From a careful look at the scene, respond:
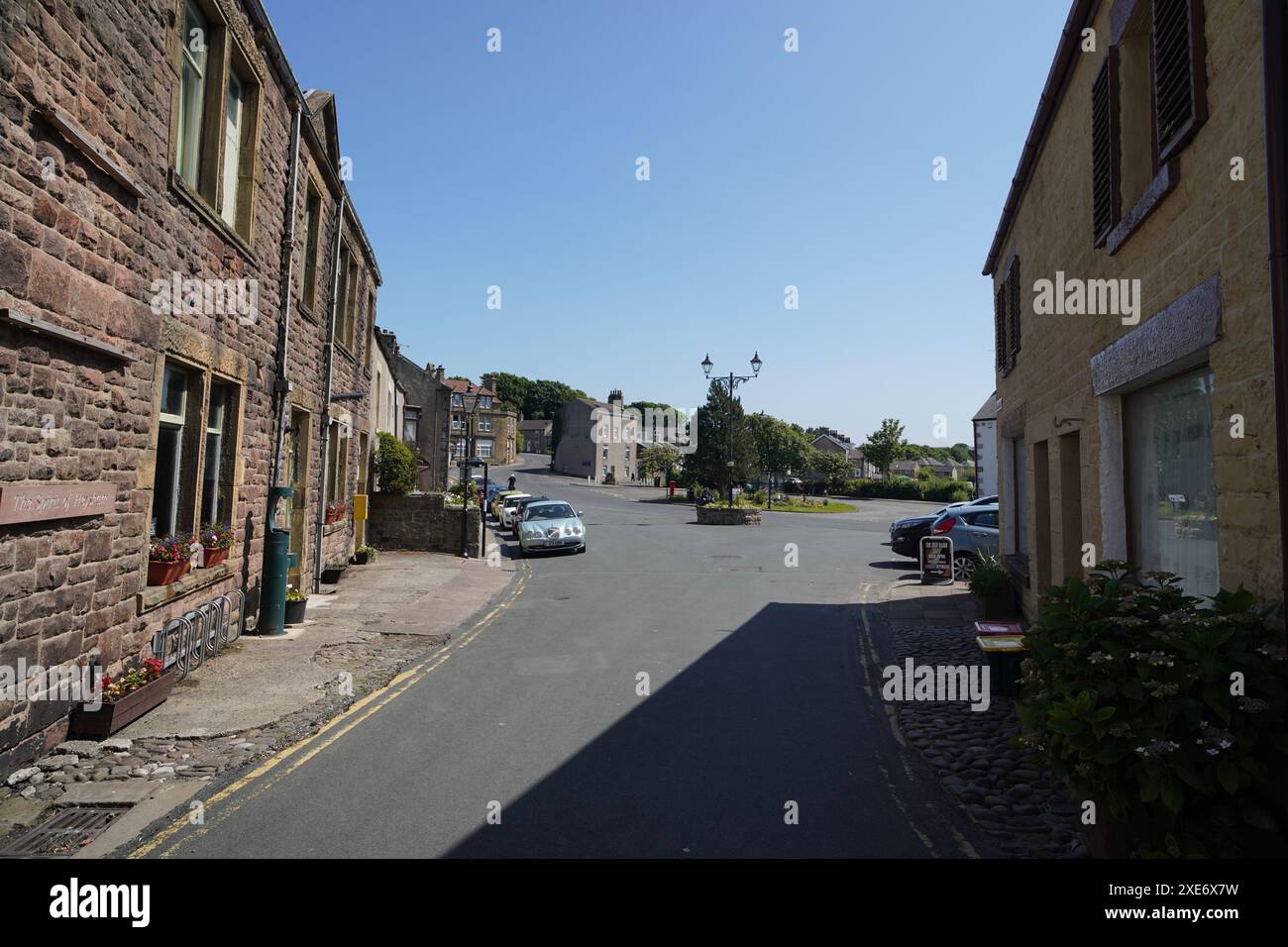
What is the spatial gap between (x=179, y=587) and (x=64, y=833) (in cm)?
365

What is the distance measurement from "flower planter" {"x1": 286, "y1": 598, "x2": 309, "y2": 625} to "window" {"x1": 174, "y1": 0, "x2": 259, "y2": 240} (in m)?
4.78

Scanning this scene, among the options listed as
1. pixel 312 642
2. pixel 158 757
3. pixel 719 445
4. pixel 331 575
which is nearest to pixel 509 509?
pixel 331 575

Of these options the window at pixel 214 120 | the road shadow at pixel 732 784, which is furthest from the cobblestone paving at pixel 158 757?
the window at pixel 214 120

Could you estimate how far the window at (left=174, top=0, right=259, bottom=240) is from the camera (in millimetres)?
7996

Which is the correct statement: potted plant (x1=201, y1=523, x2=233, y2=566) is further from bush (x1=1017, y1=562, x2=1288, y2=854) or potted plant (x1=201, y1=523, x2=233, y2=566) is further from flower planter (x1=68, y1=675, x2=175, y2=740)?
bush (x1=1017, y1=562, x2=1288, y2=854)

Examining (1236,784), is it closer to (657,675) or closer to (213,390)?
(657,675)

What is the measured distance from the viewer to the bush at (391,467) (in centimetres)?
2100

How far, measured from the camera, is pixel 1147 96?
6.07 meters

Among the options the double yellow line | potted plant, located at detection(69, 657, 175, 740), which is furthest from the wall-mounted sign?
potted plant, located at detection(69, 657, 175, 740)

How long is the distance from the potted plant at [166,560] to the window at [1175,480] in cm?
814

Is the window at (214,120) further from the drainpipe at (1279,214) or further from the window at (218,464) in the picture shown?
the drainpipe at (1279,214)
